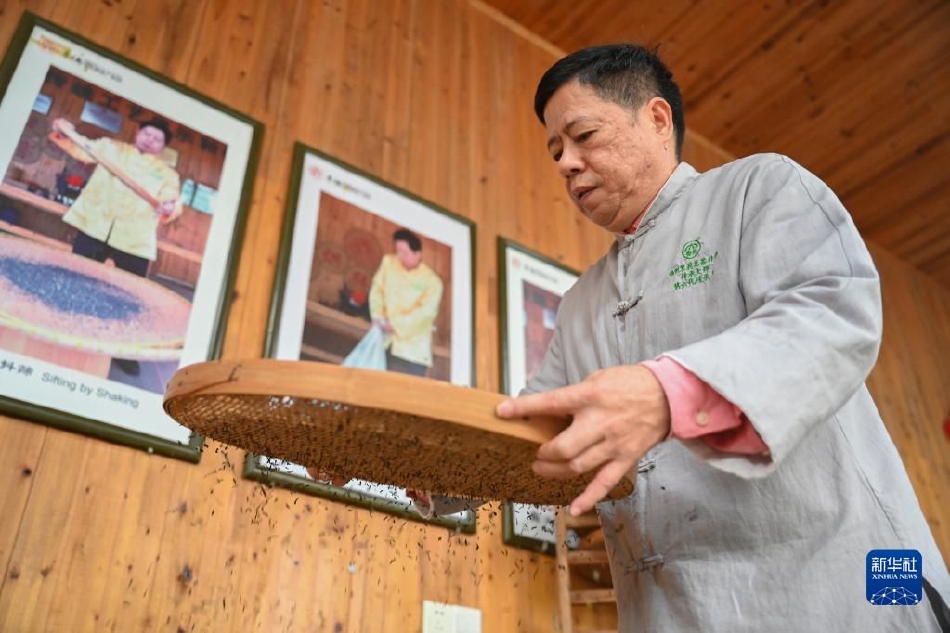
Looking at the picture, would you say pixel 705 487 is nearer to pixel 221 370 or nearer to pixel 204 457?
pixel 221 370

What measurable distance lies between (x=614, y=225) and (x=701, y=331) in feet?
1.16

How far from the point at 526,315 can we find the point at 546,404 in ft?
7.09

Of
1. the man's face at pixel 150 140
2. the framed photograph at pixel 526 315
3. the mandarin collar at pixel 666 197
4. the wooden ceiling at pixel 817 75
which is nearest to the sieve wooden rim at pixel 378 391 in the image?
the mandarin collar at pixel 666 197

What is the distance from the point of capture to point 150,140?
220cm

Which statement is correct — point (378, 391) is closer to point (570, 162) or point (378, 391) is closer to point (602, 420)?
point (602, 420)

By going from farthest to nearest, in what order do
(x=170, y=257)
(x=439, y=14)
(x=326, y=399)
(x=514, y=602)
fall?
1. (x=439, y=14)
2. (x=514, y=602)
3. (x=170, y=257)
4. (x=326, y=399)

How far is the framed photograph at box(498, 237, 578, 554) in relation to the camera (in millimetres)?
2504

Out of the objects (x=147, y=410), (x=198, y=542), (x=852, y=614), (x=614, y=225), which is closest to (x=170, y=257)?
(x=147, y=410)

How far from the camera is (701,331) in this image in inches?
37.6

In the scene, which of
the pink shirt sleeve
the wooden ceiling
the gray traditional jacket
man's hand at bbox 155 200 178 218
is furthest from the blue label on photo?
the wooden ceiling

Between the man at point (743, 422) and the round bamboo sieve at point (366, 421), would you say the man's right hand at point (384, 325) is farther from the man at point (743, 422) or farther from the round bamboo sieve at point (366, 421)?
the round bamboo sieve at point (366, 421)

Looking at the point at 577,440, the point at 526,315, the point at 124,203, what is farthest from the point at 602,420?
the point at 526,315

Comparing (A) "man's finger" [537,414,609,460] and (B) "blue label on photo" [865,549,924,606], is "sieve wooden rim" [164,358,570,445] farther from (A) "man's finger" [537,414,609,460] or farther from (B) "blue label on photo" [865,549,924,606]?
(B) "blue label on photo" [865,549,924,606]

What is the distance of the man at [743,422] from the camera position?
2.32ft
